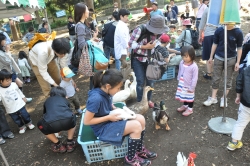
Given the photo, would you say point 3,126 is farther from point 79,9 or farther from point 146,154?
point 146,154

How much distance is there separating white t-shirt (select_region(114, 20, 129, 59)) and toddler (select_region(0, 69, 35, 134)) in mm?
2095

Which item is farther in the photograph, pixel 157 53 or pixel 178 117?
pixel 178 117

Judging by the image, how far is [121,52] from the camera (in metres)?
A: 4.28

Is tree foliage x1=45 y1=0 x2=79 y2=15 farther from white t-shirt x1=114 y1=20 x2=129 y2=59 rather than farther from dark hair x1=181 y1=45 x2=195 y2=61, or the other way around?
→ dark hair x1=181 y1=45 x2=195 y2=61

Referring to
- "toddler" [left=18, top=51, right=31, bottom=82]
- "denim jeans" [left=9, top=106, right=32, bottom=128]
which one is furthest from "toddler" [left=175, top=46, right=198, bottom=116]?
"toddler" [left=18, top=51, right=31, bottom=82]

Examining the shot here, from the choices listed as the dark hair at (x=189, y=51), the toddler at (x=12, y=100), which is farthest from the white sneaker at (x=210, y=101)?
the toddler at (x=12, y=100)

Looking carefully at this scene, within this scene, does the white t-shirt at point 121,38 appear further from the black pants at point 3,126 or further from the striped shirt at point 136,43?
the black pants at point 3,126

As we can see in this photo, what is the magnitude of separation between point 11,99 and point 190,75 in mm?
2968

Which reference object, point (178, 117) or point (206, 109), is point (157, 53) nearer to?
point (178, 117)

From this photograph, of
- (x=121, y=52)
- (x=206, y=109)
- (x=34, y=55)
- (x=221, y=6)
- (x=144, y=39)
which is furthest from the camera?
(x=121, y=52)

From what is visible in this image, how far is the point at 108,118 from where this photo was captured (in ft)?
7.40

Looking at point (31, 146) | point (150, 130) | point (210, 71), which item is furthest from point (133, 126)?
point (210, 71)

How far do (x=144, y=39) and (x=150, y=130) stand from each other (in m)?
1.44

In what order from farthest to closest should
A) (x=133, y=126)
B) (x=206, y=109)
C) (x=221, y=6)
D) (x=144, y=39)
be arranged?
1. (x=206, y=109)
2. (x=144, y=39)
3. (x=221, y=6)
4. (x=133, y=126)
